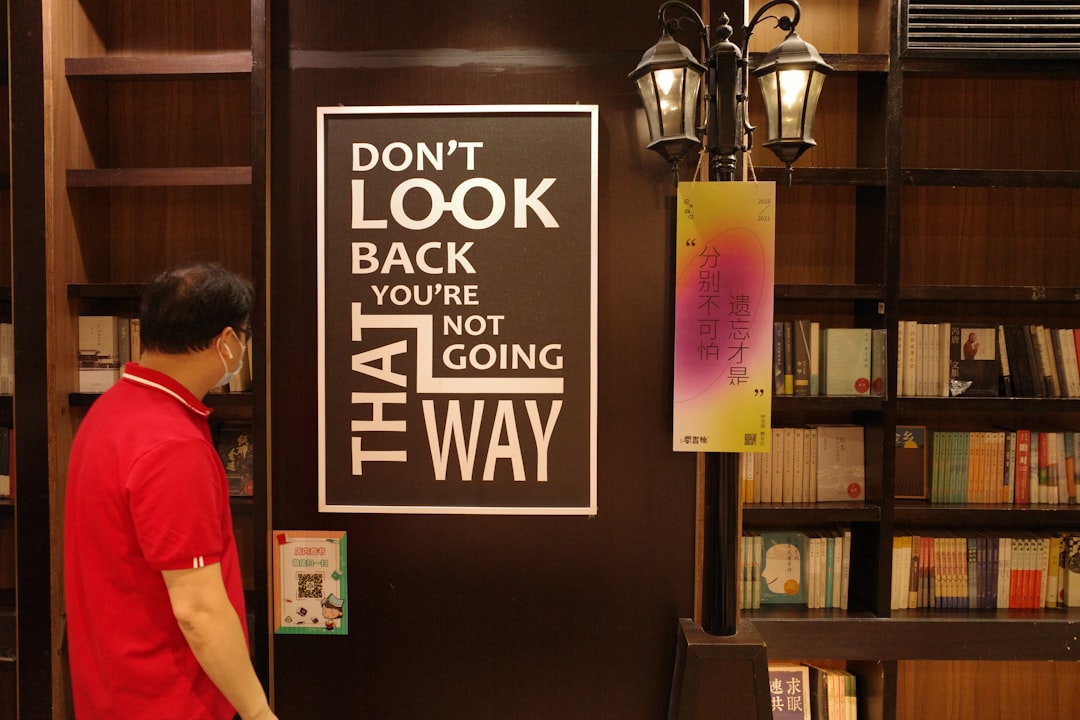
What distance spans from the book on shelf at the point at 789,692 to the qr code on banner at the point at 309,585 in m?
1.58

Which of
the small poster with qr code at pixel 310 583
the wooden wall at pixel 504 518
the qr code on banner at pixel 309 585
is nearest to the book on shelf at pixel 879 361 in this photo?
the wooden wall at pixel 504 518

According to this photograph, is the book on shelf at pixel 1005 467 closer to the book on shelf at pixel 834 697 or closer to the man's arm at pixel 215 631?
the book on shelf at pixel 834 697

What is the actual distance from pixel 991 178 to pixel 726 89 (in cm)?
116

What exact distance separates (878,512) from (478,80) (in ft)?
6.38

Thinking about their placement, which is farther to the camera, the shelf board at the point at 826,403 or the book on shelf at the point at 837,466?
the book on shelf at the point at 837,466

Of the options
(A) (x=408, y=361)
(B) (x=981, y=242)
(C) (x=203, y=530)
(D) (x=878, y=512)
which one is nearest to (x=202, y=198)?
(A) (x=408, y=361)

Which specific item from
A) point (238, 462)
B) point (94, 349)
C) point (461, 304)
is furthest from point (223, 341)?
point (94, 349)

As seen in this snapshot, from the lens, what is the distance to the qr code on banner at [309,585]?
224 cm

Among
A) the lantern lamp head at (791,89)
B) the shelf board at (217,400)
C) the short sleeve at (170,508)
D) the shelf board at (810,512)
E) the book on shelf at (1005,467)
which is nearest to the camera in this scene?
the short sleeve at (170,508)

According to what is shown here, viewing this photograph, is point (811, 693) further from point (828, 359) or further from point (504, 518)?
point (504, 518)

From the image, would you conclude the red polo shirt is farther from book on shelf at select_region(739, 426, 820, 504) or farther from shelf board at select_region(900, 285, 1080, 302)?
shelf board at select_region(900, 285, 1080, 302)

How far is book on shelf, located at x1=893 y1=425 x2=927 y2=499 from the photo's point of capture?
8.15 feet

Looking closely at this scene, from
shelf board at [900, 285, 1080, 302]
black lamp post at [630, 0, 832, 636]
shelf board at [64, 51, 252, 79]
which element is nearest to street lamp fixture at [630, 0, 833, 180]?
black lamp post at [630, 0, 832, 636]

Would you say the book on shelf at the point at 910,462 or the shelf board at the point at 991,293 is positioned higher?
the shelf board at the point at 991,293
